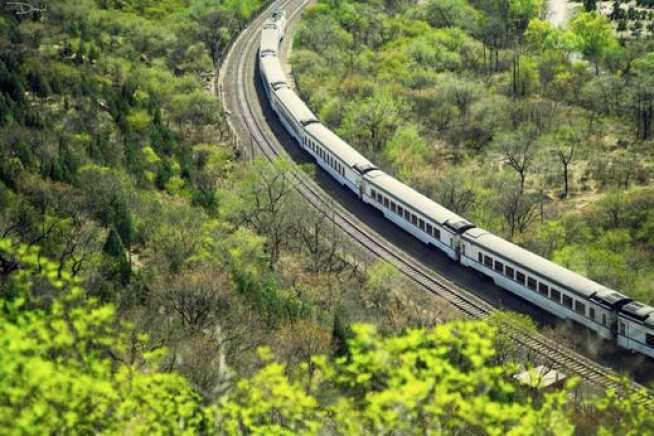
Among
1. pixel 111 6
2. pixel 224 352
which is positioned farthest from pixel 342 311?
pixel 111 6

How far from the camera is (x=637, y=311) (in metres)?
52.8

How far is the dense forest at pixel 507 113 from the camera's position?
7400 centimetres

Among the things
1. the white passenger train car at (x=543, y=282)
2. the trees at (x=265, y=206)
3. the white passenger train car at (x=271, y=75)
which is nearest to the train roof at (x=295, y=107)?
the white passenger train car at (x=271, y=75)

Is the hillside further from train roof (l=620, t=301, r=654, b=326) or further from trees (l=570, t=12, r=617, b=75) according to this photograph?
trees (l=570, t=12, r=617, b=75)

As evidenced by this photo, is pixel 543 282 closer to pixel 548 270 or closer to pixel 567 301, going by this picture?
pixel 548 270

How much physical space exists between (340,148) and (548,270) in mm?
32335

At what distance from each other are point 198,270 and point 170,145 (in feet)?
119

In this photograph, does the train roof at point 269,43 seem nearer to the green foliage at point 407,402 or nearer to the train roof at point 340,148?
the train roof at point 340,148

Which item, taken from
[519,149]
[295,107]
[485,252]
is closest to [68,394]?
[485,252]

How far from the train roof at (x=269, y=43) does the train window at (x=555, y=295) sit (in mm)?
75195

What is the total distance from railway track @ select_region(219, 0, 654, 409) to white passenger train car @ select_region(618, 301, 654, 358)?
238 centimetres

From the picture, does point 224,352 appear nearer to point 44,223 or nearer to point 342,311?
point 342,311

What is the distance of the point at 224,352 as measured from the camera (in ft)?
144

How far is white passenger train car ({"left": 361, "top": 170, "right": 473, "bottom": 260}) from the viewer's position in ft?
223
